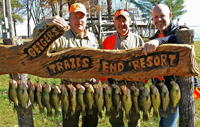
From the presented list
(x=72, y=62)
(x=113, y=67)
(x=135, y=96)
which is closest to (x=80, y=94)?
(x=72, y=62)

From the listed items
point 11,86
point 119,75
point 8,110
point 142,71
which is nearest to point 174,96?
point 142,71

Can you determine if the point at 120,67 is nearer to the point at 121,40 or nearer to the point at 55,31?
the point at 121,40

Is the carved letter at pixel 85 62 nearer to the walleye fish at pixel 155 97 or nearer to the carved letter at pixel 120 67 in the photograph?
the carved letter at pixel 120 67

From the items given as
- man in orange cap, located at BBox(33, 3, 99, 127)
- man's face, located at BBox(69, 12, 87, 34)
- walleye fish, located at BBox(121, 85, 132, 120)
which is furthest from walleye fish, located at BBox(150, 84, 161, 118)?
man's face, located at BBox(69, 12, 87, 34)

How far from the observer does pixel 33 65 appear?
2562 millimetres

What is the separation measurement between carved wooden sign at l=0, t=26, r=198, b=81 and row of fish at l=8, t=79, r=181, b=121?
220 mm

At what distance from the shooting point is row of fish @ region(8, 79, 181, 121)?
7.97 feet

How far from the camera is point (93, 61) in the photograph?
2439 mm

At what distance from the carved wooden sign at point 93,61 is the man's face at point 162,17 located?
1.99 ft

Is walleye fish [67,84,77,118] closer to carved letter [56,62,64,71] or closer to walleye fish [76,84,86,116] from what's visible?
walleye fish [76,84,86,116]

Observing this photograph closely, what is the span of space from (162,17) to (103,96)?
1.54m

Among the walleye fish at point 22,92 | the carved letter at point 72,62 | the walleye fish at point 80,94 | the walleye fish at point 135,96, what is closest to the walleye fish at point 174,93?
the walleye fish at point 135,96

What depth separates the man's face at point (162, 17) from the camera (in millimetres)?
2602

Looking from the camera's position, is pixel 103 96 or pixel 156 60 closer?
pixel 156 60
